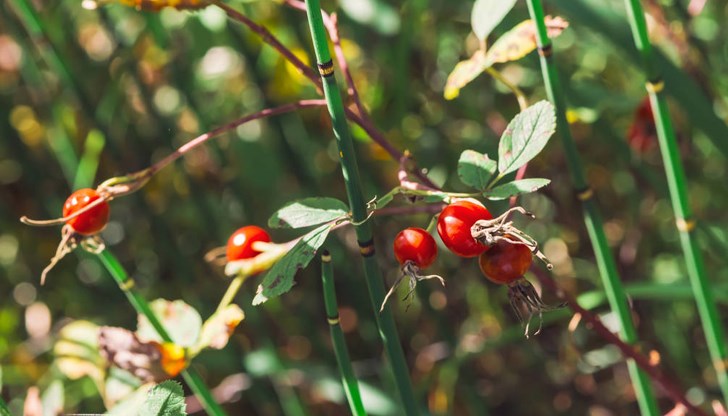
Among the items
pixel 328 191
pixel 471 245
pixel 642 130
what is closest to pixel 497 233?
pixel 471 245

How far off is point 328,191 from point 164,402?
2.65 ft

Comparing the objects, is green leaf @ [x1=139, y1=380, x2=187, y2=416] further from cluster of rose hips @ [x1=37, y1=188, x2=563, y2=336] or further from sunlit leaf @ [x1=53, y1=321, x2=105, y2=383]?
sunlit leaf @ [x1=53, y1=321, x2=105, y2=383]

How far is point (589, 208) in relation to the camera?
58 cm

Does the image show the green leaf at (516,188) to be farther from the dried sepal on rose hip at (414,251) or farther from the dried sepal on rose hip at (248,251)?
the dried sepal on rose hip at (248,251)

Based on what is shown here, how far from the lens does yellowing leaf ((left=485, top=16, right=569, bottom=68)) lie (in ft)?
1.86

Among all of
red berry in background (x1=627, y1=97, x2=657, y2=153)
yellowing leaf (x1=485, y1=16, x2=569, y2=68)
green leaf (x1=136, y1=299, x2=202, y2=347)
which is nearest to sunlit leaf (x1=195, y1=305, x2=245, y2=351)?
green leaf (x1=136, y1=299, x2=202, y2=347)

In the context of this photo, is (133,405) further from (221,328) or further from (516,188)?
(516,188)

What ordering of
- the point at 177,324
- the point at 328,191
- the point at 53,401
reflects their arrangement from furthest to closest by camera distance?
the point at 328,191, the point at 53,401, the point at 177,324

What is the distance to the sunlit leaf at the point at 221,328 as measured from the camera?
0.58 m

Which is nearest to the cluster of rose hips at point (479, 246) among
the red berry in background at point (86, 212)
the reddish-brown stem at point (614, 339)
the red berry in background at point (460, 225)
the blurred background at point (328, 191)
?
the red berry in background at point (460, 225)

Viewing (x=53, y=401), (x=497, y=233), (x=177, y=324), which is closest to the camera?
→ (x=497, y=233)

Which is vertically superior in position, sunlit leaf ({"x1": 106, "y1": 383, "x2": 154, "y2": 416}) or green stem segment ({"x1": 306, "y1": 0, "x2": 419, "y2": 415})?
green stem segment ({"x1": 306, "y1": 0, "x2": 419, "y2": 415})

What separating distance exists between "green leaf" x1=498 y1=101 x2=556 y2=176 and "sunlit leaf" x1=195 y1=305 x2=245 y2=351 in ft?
0.75

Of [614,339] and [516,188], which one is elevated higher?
[516,188]
